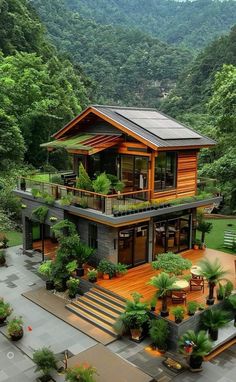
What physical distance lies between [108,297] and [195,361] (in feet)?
15.7

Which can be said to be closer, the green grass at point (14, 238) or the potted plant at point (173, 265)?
the potted plant at point (173, 265)

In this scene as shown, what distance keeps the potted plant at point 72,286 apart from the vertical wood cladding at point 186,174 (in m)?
7.24

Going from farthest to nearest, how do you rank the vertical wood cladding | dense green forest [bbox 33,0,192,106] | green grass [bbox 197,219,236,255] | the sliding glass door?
1. dense green forest [bbox 33,0,192,106]
2. green grass [bbox 197,219,236,255]
3. the vertical wood cladding
4. the sliding glass door

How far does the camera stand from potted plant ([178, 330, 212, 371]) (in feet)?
44.7

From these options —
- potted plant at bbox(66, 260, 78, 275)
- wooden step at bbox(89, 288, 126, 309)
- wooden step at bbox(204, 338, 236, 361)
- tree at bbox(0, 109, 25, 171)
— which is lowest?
wooden step at bbox(204, 338, 236, 361)

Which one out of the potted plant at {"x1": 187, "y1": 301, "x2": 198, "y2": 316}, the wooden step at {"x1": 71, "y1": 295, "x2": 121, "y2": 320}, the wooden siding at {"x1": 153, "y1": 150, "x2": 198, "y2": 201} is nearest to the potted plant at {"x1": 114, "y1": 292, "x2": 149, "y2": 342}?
the wooden step at {"x1": 71, "y1": 295, "x2": 121, "y2": 320}

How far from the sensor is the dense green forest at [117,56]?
268ft

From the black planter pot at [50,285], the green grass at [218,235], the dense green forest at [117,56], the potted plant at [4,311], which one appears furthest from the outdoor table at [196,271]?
the dense green forest at [117,56]

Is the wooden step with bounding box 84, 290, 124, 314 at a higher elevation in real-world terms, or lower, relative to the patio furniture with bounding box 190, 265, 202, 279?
lower

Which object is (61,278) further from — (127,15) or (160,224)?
(127,15)

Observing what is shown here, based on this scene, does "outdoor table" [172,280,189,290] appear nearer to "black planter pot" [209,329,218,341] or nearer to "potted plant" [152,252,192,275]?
"potted plant" [152,252,192,275]

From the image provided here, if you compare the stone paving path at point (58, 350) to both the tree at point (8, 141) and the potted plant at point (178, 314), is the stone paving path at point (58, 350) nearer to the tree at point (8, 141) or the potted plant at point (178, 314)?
the potted plant at point (178, 314)

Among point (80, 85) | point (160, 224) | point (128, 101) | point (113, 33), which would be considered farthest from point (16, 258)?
point (113, 33)

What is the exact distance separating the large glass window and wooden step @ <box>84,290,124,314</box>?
6.14 meters
